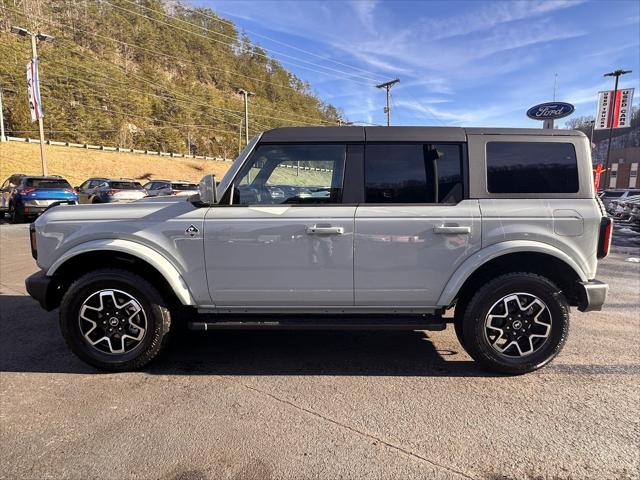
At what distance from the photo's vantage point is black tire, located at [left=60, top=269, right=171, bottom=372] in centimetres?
333

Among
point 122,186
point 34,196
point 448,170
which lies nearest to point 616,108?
point 122,186

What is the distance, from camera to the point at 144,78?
3423 inches

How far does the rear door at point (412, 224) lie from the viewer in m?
3.23

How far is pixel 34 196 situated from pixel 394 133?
600 inches

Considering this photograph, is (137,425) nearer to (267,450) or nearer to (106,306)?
(267,450)

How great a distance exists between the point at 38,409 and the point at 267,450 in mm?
1739

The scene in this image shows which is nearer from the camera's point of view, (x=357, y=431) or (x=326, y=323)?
(x=357, y=431)

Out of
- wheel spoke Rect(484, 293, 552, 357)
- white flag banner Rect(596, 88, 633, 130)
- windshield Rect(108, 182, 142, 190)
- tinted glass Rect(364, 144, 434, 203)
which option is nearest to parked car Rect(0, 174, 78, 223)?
windshield Rect(108, 182, 142, 190)

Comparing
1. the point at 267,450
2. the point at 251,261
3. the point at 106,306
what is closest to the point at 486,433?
the point at 267,450

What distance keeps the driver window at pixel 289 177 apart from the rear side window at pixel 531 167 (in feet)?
4.08

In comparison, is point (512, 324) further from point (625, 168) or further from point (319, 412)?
point (625, 168)

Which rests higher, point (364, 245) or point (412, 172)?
point (412, 172)

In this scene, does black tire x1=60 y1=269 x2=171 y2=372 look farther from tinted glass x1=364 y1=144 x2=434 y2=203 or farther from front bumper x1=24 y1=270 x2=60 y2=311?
tinted glass x1=364 y1=144 x2=434 y2=203

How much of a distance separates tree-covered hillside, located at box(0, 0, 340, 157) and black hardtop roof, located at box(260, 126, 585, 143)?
60.9 m
